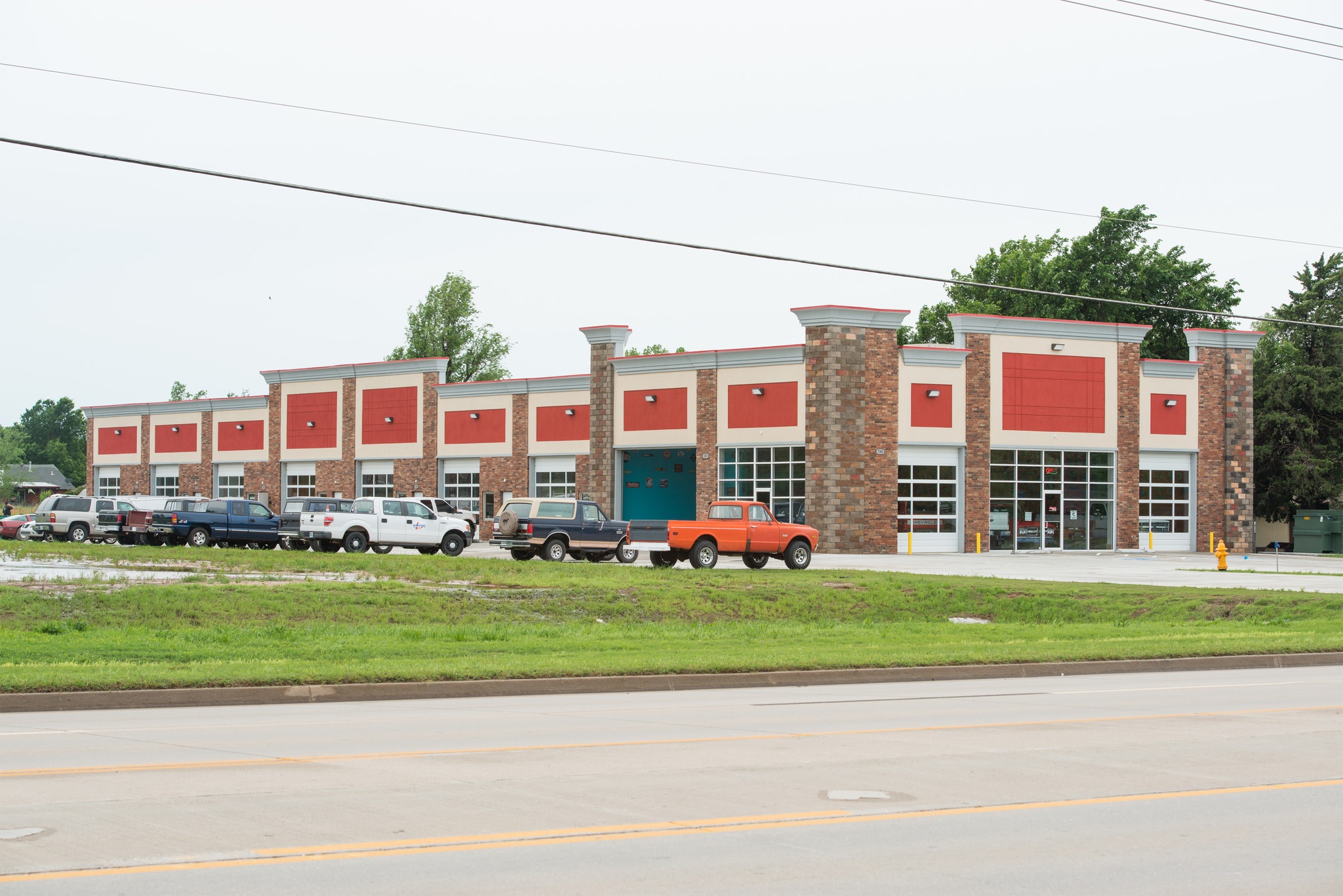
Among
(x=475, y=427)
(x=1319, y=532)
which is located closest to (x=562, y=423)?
(x=475, y=427)

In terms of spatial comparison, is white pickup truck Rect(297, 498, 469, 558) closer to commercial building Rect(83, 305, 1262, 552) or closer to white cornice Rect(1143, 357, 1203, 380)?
commercial building Rect(83, 305, 1262, 552)

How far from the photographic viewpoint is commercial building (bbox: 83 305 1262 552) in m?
49.8

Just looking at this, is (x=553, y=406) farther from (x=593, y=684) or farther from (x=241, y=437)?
(x=593, y=684)

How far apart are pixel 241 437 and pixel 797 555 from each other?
42609 mm

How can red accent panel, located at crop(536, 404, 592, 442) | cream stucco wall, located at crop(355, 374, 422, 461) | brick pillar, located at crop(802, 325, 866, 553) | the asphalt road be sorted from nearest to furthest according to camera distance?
the asphalt road
brick pillar, located at crop(802, 325, 866, 553)
red accent panel, located at crop(536, 404, 592, 442)
cream stucco wall, located at crop(355, 374, 422, 461)

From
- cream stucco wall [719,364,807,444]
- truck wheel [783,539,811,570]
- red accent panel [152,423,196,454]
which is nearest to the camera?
truck wheel [783,539,811,570]

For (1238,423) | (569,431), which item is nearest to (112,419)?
(569,431)

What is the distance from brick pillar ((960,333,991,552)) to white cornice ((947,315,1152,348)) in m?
0.37

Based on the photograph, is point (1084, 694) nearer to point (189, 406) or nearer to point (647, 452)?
point (647, 452)

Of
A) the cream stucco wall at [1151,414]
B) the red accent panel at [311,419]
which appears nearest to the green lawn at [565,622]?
the cream stucco wall at [1151,414]

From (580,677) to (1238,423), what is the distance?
1871 inches

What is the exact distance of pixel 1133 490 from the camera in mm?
54281

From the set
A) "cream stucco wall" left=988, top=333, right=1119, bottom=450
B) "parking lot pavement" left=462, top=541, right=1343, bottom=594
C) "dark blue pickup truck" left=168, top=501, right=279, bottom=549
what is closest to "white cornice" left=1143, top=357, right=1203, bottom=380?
"cream stucco wall" left=988, top=333, right=1119, bottom=450

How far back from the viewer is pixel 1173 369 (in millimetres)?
55500
